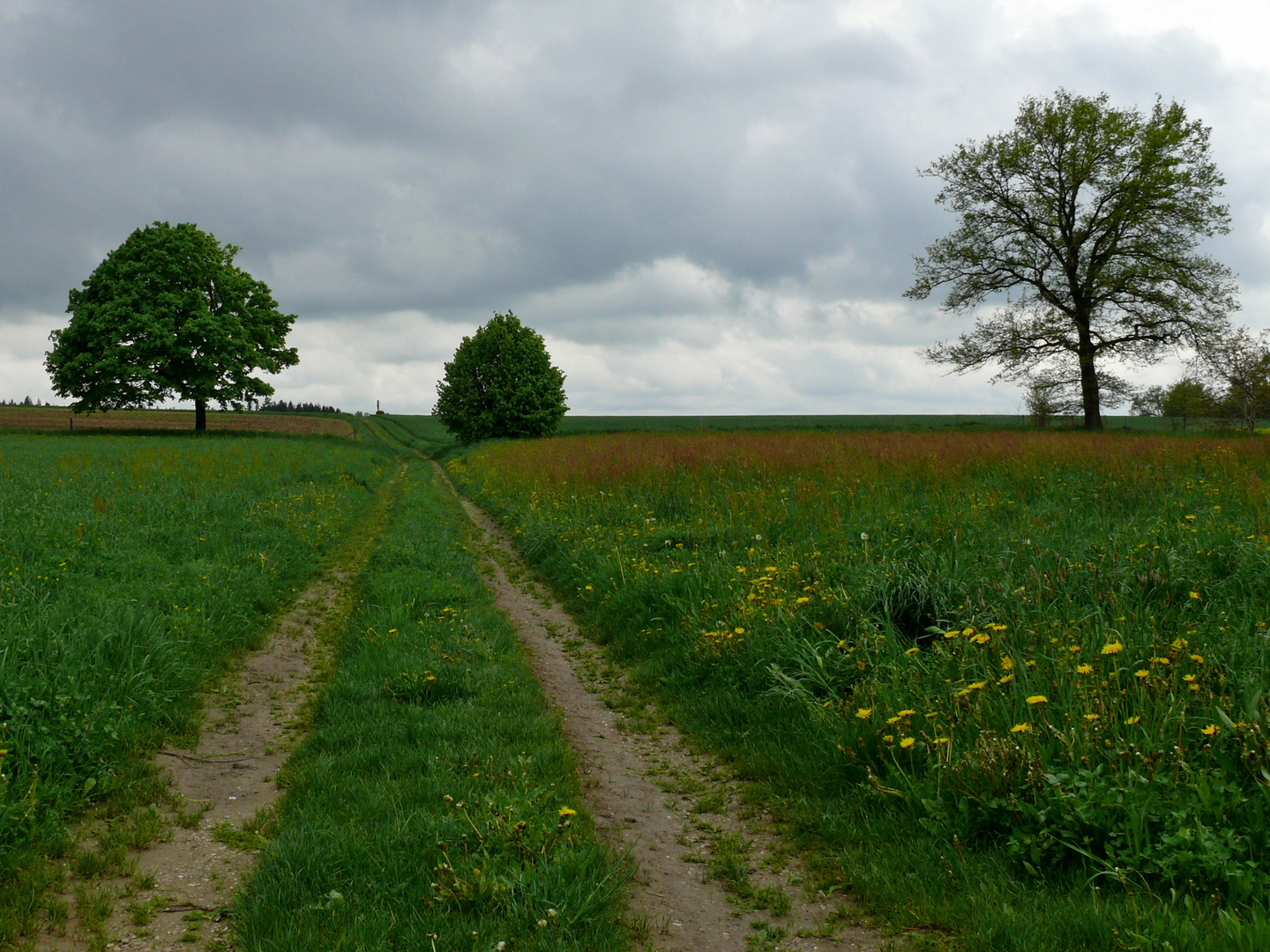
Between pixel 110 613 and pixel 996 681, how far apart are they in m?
7.09

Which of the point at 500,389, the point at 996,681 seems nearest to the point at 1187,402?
the point at 500,389

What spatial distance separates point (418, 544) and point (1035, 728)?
31.3 feet

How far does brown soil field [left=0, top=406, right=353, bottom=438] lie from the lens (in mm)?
51594

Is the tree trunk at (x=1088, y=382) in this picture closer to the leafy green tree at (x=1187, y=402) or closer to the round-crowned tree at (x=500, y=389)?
the leafy green tree at (x=1187, y=402)

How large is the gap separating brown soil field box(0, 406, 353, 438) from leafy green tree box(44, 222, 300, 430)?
29.9 ft

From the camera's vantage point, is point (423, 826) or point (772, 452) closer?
point (423, 826)

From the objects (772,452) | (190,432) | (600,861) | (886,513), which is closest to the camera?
(600,861)

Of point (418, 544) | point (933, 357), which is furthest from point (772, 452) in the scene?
point (933, 357)

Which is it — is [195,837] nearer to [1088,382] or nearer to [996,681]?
[996,681]

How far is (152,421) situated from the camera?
199 ft

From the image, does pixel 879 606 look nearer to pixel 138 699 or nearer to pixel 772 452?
pixel 138 699

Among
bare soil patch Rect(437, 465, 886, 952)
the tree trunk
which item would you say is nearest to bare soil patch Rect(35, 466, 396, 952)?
bare soil patch Rect(437, 465, 886, 952)

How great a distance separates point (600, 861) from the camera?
11.6ft

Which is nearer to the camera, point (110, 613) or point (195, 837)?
point (195, 837)
